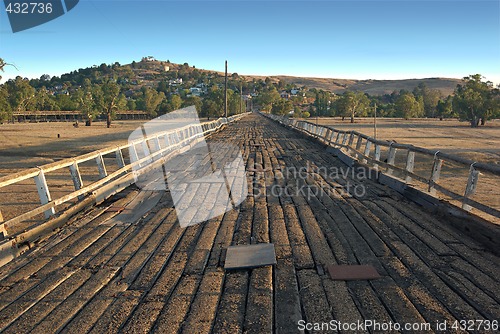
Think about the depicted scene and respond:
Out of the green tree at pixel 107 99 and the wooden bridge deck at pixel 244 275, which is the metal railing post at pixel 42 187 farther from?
the green tree at pixel 107 99

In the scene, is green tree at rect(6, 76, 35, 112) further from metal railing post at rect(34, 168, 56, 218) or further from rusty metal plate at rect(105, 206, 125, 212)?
metal railing post at rect(34, 168, 56, 218)

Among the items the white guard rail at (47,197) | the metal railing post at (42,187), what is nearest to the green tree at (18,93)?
the white guard rail at (47,197)

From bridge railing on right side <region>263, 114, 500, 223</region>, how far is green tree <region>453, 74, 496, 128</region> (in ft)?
190

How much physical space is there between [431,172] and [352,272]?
4364 mm

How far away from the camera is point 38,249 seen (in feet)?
16.7

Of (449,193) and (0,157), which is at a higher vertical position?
(449,193)

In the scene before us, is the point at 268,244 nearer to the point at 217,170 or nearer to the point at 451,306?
Result: the point at 451,306

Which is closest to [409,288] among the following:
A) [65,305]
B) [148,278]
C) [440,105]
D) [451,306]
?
[451,306]

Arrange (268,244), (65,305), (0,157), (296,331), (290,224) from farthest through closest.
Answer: (0,157), (290,224), (268,244), (65,305), (296,331)

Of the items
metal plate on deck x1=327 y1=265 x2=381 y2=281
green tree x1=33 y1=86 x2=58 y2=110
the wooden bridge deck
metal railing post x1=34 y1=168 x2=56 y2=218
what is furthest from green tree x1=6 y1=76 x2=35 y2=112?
metal plate on deck x1=327 y1=265 x2=381 y2=281

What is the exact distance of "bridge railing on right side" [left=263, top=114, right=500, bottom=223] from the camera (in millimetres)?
5684

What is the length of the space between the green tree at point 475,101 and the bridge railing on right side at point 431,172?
57.9 meters

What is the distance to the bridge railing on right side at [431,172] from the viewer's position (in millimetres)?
5684

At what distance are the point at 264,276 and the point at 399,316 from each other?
5.07ft
